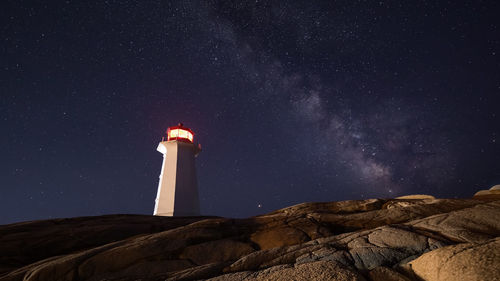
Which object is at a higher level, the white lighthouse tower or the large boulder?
the white lighthouse tower

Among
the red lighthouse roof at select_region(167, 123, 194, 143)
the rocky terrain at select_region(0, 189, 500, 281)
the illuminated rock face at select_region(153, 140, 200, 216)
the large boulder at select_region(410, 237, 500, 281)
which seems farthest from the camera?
the red lighthouse roof at select_region(167, 123, 194, 143)

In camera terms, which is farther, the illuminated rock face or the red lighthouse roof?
the red lighthouse roof

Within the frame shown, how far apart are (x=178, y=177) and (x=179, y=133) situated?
472 cm

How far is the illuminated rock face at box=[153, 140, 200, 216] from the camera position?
61.8 ft

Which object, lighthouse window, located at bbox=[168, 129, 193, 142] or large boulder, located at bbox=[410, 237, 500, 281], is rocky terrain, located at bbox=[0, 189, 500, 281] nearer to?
large boulder, located at bbox=[410, 237, 500, 281]

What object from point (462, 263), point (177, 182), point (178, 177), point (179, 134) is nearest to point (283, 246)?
point (462, 263)

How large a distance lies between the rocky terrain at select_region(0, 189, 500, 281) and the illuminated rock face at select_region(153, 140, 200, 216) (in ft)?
33.6

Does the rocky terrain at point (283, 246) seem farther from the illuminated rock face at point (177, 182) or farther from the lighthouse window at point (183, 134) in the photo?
the lighthouse window at point (183, 134)

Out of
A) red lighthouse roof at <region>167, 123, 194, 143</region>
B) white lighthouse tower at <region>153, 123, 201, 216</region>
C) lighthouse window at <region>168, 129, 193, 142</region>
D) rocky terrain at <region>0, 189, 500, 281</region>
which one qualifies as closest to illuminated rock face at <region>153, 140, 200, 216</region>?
white lighthouse tower at <region>153, 123, 201, 216</region>

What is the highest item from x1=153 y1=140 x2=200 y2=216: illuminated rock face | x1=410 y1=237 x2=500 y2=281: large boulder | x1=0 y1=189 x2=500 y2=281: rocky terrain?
x1=153 y1=140 x2=200 y2=216: illuminated rock face

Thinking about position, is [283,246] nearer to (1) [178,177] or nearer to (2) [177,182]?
(2) [177,182]

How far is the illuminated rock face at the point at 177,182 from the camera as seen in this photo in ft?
61.8

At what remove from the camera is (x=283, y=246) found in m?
3.75

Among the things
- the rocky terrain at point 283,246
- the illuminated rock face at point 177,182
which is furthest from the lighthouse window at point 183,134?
the rocky terrain at point 283,246
